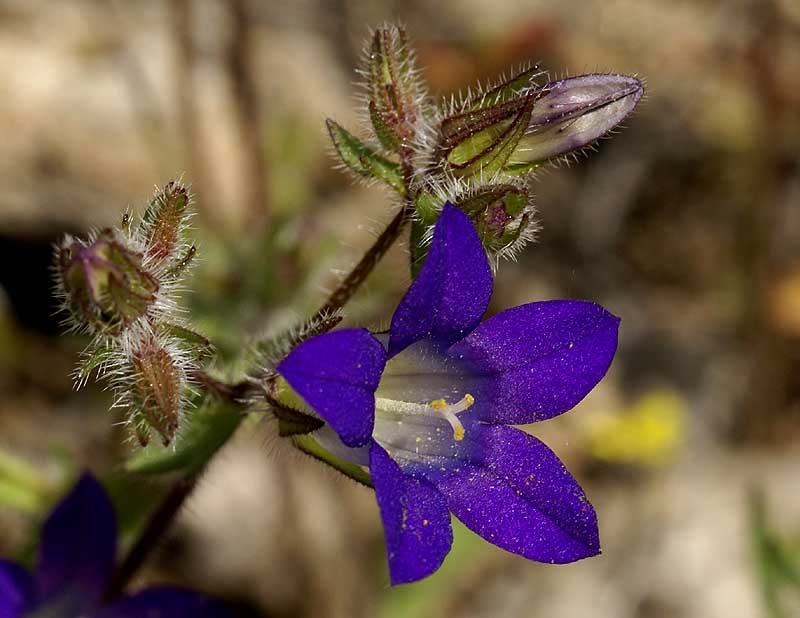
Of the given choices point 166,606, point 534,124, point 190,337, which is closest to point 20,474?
point 166,606

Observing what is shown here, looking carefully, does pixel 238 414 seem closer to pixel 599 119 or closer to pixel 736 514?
pixel 599 119

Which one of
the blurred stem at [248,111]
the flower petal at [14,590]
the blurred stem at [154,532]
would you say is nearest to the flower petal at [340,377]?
the blurred stem at [154,532]

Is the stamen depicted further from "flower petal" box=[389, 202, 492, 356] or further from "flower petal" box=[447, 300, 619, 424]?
"flower petal" box=[389, 202, 492, 356]

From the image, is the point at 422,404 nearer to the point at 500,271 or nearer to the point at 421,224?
the point at 421,224

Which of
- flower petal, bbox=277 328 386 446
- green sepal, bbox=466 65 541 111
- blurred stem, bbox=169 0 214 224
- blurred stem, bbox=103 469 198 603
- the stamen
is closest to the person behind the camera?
flower petal, bbox=277 328 386 446

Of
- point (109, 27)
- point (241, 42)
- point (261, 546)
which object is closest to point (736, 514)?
point (261, 546)

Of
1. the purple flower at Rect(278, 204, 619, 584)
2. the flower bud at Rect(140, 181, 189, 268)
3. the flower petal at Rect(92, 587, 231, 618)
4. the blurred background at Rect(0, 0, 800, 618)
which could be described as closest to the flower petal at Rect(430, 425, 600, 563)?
the purple flower at Rect(278, 204, 619, 584)
